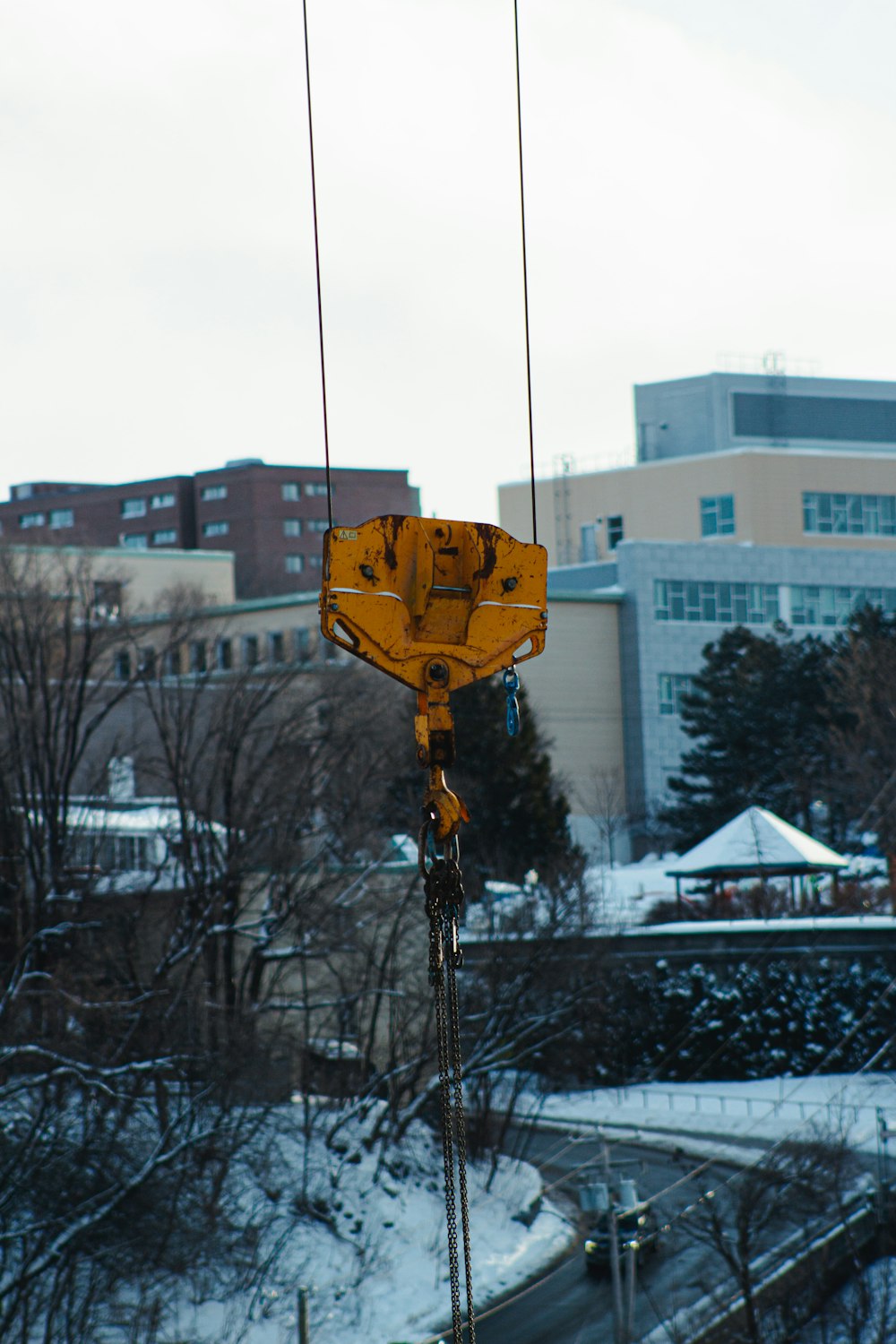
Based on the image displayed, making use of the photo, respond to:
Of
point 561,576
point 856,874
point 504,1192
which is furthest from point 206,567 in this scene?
point 504,1192

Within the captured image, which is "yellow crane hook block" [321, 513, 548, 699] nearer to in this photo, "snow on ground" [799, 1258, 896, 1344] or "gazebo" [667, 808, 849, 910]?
"snow on ground" [799, 1258, 896, 1344]

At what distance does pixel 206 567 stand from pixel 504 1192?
→ 2496 inches

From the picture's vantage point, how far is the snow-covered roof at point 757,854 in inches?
2170

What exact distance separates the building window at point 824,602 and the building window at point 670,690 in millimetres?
7631

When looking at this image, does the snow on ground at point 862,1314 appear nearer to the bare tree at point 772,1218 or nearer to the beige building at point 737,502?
the bare tree at point 772,1218

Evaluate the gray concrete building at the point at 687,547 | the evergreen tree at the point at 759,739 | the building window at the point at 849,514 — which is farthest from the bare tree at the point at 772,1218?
the building window at the point at 849,514

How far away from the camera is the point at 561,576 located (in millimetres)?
92812

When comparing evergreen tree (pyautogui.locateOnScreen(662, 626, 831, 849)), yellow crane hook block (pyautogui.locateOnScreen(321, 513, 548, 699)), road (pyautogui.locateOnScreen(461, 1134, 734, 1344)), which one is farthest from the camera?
evergreen tree (pyautogui.locateOnScreen(662, 626, 831, 849))

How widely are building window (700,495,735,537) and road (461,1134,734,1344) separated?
174 feet

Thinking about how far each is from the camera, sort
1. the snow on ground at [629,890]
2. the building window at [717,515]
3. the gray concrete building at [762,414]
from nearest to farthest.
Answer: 1. the snow on ground at [629,890]
2. the building window at [717,515]
3. the gray concrete building at [762,414]

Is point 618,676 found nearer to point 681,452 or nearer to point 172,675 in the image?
point 681,452

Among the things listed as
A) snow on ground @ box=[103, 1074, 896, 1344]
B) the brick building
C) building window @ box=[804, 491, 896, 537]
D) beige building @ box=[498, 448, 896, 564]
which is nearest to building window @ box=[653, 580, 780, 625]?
beige building @ box=[498, 448, 896, 564]

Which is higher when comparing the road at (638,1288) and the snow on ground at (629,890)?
the snow on ground at (629,890)

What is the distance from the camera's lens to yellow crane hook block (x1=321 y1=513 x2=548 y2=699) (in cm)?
880
